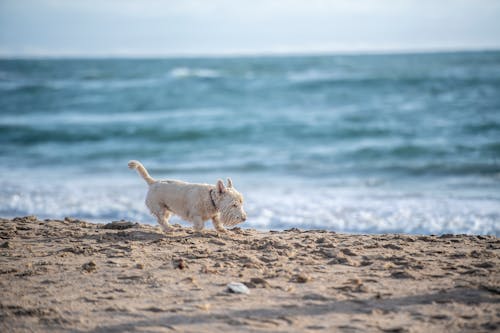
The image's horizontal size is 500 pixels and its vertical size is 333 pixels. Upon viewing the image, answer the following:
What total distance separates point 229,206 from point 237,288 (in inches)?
60.2

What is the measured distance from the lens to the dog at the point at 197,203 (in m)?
5.70

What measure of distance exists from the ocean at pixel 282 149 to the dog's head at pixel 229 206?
183 centimetres

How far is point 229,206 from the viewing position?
568cm

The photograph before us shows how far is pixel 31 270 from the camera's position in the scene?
4797mm

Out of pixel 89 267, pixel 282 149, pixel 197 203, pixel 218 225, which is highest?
pixel 282 149

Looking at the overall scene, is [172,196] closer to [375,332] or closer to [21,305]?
[21,305]

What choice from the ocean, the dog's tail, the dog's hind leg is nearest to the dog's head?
the dog's hind leg

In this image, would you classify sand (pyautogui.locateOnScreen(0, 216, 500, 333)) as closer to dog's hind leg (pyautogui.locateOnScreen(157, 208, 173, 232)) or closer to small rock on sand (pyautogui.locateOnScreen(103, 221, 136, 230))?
dog's hind leg (pyautogui.locateOnScreen(157, 208, 173, 232))

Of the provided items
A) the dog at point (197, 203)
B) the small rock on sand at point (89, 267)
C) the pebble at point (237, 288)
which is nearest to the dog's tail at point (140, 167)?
the dog at point (197, 203)

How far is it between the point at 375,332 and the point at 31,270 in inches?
121

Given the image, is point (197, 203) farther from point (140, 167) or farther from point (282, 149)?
point (282, 149)

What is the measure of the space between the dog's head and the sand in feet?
0.90

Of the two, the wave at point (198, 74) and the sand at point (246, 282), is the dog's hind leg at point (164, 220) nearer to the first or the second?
the sand at point (246, 282)

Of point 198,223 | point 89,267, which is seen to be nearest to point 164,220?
point 198,223
